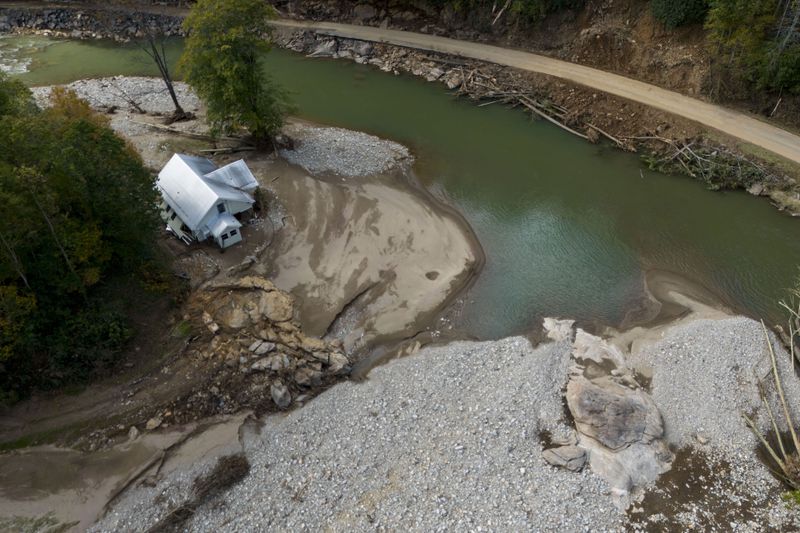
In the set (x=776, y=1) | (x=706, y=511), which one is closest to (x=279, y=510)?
(x=706, y=511)

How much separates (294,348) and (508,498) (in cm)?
1161

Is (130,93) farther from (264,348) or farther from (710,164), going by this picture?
(710,164)

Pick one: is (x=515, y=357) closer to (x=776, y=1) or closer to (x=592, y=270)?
(x=592, y=270)

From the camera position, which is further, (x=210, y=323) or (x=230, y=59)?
(x=230, y=59)

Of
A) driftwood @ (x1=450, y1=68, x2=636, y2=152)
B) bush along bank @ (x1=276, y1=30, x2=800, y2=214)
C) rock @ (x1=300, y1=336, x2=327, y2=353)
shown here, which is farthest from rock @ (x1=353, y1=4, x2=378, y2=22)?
rock @ (x1=300, y1=336, x2=327, y2=353)

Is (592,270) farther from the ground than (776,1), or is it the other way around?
(776,1)

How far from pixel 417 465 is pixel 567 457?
6.14 m

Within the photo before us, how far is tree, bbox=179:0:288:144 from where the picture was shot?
1163 inches

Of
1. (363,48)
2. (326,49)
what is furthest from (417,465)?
(326,49)

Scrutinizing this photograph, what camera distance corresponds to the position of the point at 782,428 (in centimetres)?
2086

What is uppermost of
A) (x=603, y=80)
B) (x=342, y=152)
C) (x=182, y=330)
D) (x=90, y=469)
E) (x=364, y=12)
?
(x=364, y=12)

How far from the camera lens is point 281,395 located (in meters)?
20.9

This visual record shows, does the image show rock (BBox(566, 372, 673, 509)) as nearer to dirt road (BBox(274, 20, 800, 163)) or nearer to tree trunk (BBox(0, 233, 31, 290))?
tree trunk (BBox(0, 233, 31, 290))

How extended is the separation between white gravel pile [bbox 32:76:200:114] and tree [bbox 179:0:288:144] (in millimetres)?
11255
